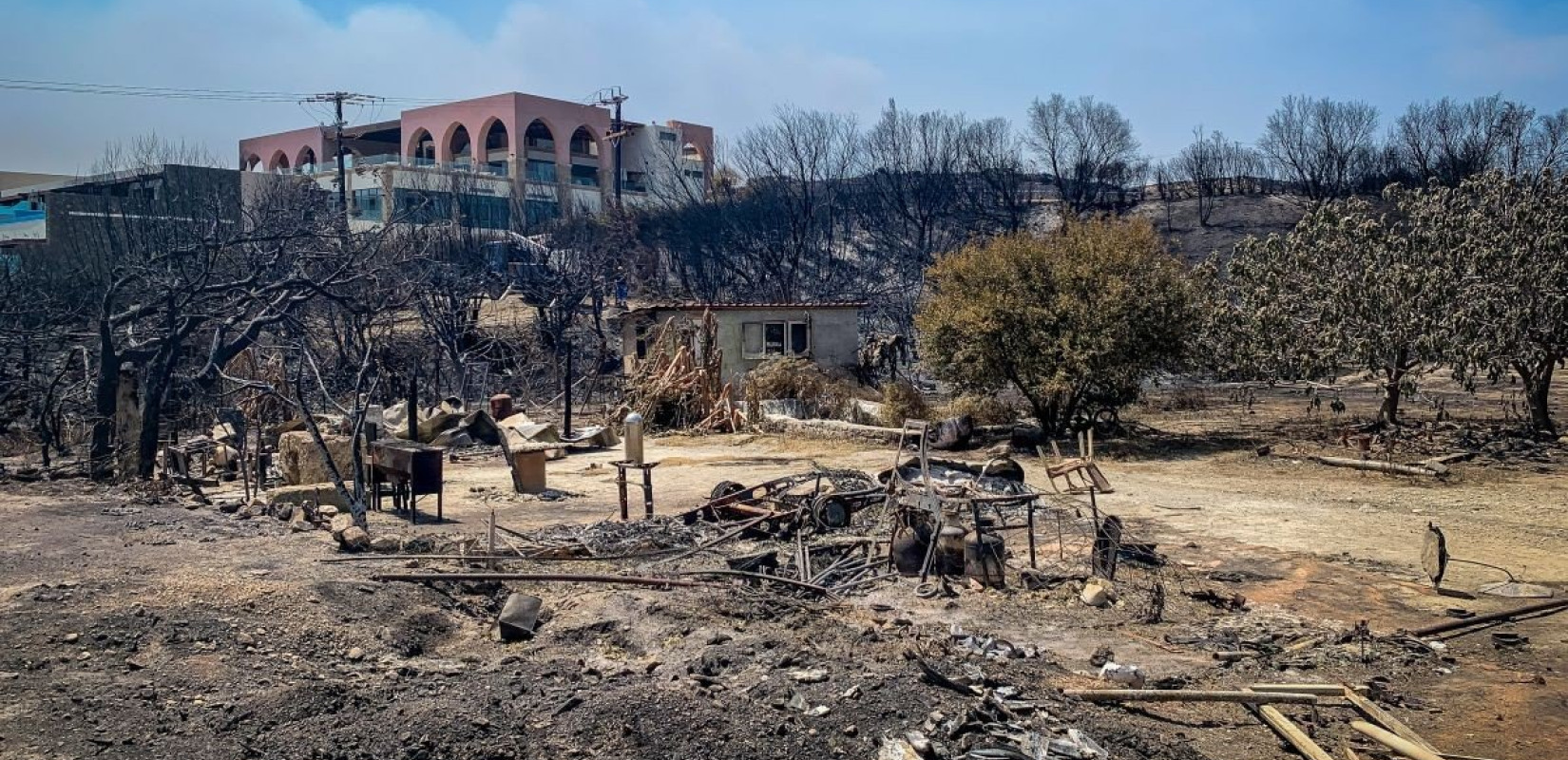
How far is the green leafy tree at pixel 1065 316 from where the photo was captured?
67.3 ft

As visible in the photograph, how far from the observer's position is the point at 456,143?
65188mm

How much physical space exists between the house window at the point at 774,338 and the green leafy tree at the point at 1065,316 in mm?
6984

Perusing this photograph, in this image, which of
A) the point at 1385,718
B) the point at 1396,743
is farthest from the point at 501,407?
the point at 1396,743

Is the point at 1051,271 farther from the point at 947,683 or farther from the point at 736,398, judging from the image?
the point at 947,683

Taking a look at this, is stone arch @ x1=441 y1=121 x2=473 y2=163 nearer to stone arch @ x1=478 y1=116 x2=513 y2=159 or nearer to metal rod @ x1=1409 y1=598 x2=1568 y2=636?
stone arch @ x1=478 y1=116 x2=513 y2=159

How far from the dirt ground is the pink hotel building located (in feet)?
134

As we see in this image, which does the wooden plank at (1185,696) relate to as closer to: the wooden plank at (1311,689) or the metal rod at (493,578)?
the wooden plank at (1311,689)

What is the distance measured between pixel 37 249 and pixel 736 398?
84.9 ft

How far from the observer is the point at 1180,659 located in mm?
8383

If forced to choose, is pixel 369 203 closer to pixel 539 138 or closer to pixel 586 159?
pixel 539 138

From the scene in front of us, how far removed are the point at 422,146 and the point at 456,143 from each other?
121 inches

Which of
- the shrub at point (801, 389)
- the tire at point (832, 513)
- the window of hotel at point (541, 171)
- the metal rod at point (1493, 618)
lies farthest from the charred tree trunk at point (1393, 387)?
the window of hotel at point (541, 171)

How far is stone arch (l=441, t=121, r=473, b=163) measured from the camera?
205 feet

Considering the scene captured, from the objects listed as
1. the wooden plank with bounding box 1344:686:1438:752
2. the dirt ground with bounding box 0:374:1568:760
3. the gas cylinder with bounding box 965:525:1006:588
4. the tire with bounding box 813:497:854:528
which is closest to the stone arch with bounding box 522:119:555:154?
the dirt ground with bounding box 0:374:1568:760
